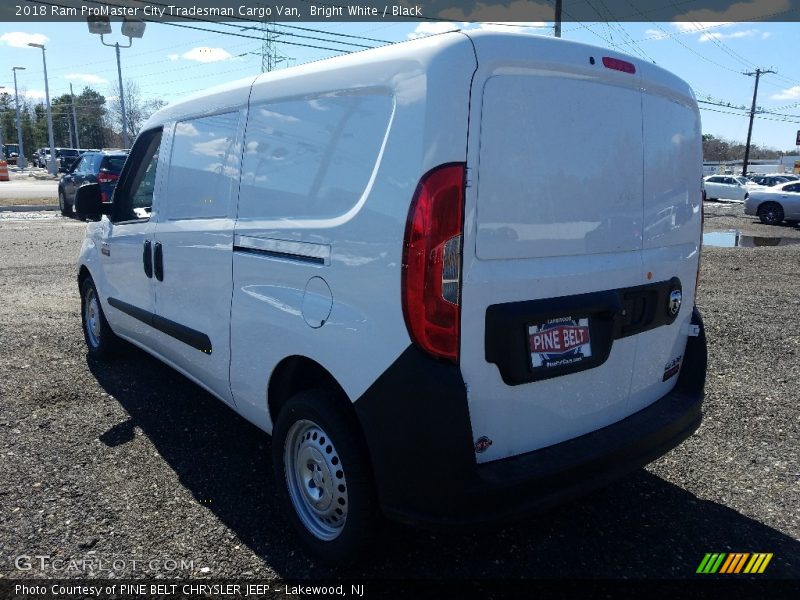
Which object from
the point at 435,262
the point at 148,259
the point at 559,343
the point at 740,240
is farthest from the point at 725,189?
the point at 435,262

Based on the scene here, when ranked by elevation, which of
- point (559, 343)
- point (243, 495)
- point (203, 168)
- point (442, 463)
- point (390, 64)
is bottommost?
point (243, 495)

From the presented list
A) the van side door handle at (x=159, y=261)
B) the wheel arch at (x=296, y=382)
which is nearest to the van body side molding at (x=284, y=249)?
the wheel arch at (x=296, y=382)

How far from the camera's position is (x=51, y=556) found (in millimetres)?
2613

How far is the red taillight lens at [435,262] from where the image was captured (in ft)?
6.57

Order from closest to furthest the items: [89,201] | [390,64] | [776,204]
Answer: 1. [390,64]
2. [89,201]
3. [776,204]

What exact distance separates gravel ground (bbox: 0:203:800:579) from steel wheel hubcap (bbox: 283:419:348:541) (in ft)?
0.56

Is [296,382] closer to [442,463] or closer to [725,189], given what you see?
[442,463]

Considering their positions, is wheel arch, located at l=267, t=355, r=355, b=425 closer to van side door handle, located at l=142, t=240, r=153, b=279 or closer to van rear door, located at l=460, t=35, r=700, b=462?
van rear door, located at l=460, t=35, r=700, b=462

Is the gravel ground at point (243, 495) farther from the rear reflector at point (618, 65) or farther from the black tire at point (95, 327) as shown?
the rear reflector at point (618, 65)

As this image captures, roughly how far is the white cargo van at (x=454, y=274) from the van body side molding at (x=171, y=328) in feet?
0.59

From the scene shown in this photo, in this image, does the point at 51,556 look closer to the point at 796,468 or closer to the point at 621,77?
the point at 621,77

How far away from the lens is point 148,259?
3822 mm

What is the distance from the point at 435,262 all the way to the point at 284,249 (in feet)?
2.71

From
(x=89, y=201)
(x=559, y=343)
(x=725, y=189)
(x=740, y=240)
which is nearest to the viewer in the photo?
(x=559, y=343)
